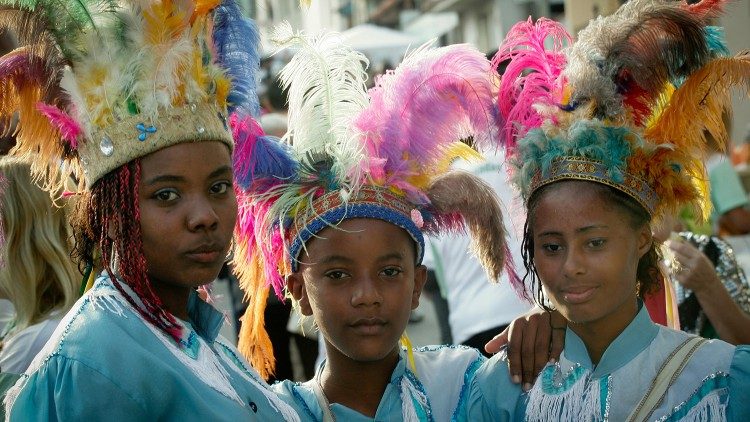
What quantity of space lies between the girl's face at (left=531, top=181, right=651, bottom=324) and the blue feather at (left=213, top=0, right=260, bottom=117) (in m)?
0.95

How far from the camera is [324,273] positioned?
3.00m

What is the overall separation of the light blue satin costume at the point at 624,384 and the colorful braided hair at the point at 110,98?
1.10 meters

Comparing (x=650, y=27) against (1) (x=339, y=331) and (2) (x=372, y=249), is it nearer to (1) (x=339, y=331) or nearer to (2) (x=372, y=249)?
(2) (x=372, y=249)

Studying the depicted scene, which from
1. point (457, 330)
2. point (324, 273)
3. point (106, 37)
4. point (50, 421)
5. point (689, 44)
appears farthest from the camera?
point (457, 330)

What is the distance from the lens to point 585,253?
2.79 meters

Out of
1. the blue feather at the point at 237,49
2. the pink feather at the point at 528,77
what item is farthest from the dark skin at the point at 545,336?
the blue feather at the point at 237,49

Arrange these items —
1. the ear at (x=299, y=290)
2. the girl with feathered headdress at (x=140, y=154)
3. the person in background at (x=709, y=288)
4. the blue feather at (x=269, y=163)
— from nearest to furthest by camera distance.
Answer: the girl with feathered headdress at (x=140, y=154) → the blue feather at (x=269, y=163) → the ear at (x=299, y=290) → the person in background at (x=709, y=288)

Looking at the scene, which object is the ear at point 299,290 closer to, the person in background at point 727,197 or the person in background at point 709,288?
the person in background at point 709,288

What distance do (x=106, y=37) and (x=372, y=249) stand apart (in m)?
1.04

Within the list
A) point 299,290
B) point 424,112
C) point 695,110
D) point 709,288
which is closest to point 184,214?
point 299,290

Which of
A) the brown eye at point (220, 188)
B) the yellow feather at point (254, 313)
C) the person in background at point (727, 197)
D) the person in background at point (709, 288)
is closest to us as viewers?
the brown eye at point (220, 188)

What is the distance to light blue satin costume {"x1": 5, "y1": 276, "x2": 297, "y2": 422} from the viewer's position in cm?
206

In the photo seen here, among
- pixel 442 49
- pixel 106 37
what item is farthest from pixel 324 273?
pixel 106 37

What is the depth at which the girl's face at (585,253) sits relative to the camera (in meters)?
2.77
